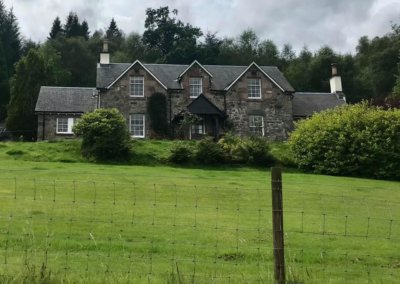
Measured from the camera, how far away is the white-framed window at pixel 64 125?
4572cm

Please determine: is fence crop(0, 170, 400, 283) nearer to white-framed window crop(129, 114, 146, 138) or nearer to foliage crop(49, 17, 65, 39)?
white-framed window crop(129, 114, 146, 138)

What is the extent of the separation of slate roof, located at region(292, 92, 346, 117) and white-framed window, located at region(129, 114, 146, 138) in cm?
1404

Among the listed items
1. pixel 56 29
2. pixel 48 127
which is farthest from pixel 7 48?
pixel 48 127

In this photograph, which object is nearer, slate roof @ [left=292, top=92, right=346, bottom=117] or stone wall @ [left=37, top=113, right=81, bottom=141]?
stone wall @ [left=37, top=113, right=81, bottom=141]

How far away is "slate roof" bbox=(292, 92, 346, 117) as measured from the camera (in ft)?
161

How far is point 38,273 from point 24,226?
5451 mm

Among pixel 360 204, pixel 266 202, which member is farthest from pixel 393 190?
pixel 266 202

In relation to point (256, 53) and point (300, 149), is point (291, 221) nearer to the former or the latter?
point (300, 149)

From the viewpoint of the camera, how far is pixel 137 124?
148ft

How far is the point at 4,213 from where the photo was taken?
558 inches

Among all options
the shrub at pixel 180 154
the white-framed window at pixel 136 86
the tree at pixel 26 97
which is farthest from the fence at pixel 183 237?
the tree at pixel 26 97

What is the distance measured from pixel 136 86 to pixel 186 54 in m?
36.8

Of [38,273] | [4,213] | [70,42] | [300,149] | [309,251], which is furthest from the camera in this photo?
[70,42]

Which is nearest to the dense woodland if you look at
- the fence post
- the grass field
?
the grass field
